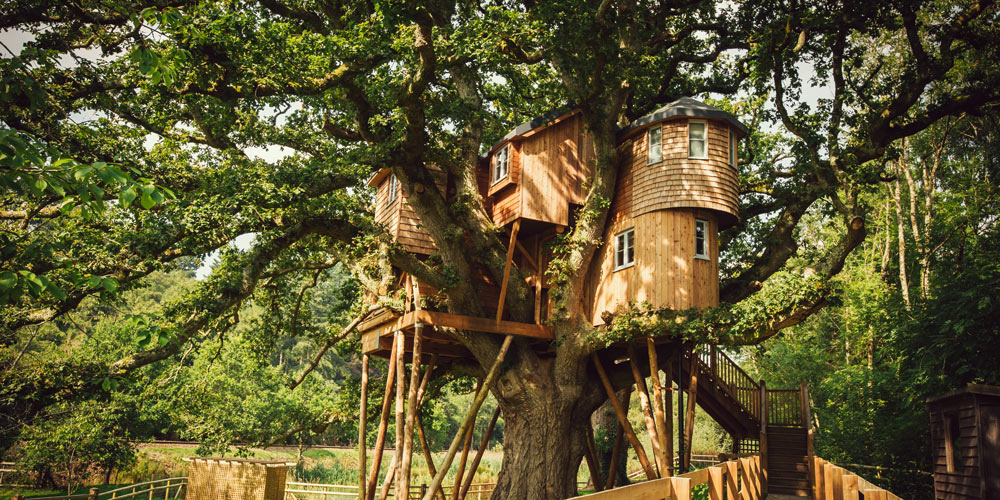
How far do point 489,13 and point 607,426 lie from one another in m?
16.1

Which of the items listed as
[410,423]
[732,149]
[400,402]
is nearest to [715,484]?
[410,423]

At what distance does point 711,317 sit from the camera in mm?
13484

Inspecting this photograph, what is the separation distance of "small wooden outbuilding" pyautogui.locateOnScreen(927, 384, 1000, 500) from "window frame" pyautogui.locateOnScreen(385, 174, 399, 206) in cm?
1361

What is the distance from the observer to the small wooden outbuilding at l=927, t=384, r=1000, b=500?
456 inches

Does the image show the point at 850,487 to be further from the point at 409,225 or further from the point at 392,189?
the point at 392,189

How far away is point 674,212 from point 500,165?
5028mm

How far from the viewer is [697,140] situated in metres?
15.5

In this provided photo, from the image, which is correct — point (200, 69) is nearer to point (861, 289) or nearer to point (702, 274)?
point (702, 274)

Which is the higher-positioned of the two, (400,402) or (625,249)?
(625,249)

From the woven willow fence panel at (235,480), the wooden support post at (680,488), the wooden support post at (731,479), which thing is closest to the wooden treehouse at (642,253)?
the wooden support post at (731,479)

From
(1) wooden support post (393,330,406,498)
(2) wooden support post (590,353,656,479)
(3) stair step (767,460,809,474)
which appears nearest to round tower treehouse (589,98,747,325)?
(2) wooden support post (590,353,656,479)

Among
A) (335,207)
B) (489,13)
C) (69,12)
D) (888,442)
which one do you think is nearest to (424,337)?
(335,207)

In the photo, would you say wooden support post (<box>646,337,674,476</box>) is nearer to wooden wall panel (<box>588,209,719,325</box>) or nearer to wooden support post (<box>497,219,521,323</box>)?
wooden wall panel (<box>588,209,719,325</box>)

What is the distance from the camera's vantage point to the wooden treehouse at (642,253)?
48.6ft
